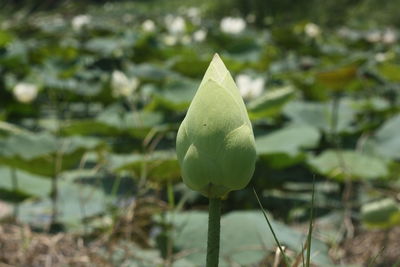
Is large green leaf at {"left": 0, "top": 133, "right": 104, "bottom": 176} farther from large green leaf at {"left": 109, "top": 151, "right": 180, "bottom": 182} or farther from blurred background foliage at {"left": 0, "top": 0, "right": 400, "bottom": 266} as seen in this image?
large green leaf at {"left": 109, "top": 151, "right": 180, "bottom": 182}

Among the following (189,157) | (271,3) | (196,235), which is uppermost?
(189,157)

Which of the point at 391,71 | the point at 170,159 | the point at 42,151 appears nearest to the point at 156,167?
the point at 170,159

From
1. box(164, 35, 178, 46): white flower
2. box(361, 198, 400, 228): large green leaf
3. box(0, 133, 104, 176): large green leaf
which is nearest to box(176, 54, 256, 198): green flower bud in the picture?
box(361, 198, 400, 228): large green leaf

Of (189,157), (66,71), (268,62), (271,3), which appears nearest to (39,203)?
(66,71)

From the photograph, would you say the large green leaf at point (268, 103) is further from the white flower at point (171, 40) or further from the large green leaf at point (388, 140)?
the white flower at point (171, 40)

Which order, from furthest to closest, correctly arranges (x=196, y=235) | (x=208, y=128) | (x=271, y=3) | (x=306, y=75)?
(x=271, y=3), (x=306, y=75), (x=196, y=235), (x=208, y=128)

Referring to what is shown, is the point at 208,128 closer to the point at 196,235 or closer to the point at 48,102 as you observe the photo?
the point at 196,235

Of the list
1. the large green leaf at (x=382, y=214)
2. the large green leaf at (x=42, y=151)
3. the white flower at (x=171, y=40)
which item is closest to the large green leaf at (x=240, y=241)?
the large green leaf at (x=382, y=214)
